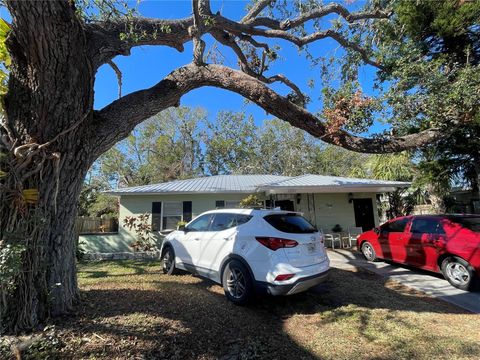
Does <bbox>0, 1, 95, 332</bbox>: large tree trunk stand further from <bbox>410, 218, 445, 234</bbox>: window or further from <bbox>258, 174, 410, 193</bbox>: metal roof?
<bbox>258, 174, 410, 193</bbox>: metal roof

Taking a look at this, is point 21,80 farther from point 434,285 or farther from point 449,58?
point 449,58

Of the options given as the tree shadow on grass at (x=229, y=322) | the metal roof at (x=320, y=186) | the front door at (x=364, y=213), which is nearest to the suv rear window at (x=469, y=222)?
the tree shadow on grass at (x=229, y=322)

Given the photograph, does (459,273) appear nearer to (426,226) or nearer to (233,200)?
(426,226)

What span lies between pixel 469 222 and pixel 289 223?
4.63 meters

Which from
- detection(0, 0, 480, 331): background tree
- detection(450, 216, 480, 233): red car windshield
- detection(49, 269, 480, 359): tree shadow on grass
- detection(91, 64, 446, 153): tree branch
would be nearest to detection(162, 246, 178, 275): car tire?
detection(49, 269, 480, 359): tree shadow on grass

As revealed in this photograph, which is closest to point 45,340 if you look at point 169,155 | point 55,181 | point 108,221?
point 55,181

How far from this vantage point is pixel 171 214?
1217 centimetres

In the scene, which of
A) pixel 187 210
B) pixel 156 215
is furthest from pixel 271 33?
pixel 156 215

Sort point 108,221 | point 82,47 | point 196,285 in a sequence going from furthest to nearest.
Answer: point 108,221 → point 196,285 → point 82,47

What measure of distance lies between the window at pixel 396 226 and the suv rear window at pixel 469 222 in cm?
124

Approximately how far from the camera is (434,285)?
242 inches

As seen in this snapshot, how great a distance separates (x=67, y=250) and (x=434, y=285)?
25.3 feet

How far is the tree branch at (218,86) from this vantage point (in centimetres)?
421

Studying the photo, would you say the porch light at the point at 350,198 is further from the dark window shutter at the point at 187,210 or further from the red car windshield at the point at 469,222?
the dark window shutter at the point at 187,210
